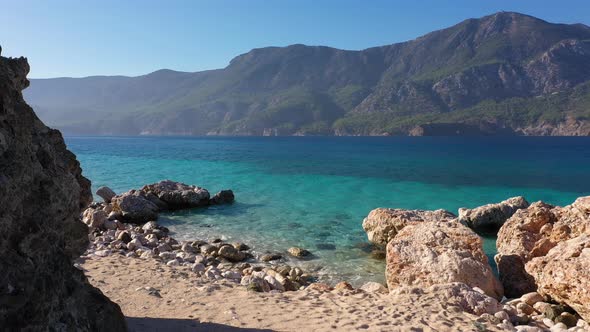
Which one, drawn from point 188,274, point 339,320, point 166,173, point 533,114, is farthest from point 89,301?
point 533,114

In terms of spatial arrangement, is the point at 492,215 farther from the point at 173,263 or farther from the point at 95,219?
the point at 95,219

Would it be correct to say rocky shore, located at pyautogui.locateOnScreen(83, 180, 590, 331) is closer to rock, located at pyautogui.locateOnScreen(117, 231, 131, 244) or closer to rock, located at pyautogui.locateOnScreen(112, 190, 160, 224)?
rock, located at pyautogui.locateOnScreen(117, 231, 131, 244)

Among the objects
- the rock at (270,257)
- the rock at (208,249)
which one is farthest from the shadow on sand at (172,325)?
the rock at (208,249)

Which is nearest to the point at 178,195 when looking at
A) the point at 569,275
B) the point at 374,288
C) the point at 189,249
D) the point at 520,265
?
the point at 189,249

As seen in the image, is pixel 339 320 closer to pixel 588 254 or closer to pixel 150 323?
pixel 150 323

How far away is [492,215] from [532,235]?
6.47 m

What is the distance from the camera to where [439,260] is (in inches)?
453

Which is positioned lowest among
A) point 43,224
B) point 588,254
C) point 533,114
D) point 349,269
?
point 349,269

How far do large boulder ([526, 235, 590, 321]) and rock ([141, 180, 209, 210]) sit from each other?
19.8m

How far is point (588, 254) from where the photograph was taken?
30.8 feet

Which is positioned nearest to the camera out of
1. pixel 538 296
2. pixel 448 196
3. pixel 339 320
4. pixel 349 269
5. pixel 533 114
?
pixel 339 320

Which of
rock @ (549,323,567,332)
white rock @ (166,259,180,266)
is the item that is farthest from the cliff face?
rock @ (549,323,567,332)

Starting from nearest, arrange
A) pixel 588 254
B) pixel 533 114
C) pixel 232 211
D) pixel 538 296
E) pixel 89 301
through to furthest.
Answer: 1. pixel 89 301
2. pixel 588 254
3. pixel 538 296
4. pixel 232 211
5. pixel 533 114

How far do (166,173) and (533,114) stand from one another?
20019 centimetres
